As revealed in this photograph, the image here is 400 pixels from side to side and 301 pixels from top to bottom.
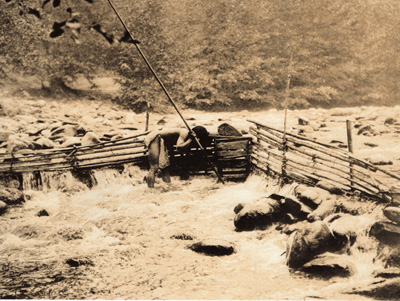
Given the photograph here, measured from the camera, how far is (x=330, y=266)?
8.72ft

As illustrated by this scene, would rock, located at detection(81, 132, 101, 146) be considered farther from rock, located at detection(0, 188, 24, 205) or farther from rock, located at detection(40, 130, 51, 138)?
rock, located at detection(0, 188, 24, 205)

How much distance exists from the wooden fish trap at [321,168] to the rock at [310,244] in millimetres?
589

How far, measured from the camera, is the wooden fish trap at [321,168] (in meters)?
3.19

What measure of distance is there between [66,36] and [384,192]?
7.63 metres

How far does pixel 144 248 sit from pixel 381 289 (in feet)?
6.21

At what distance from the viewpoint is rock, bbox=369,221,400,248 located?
269cm

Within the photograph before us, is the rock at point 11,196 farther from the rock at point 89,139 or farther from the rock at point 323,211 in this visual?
the rock at point 323,211

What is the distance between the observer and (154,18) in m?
8.45

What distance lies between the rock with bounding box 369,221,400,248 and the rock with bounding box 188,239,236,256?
3.59 ft

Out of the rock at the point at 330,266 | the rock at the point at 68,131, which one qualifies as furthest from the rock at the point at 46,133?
the rock at the point at 330,266

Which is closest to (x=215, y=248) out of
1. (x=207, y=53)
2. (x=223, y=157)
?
(x=223, y=157)

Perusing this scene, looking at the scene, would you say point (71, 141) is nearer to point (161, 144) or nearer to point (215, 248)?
point (161, 144)

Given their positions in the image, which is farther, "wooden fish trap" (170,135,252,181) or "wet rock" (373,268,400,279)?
"wooden fish trap" (170,135,252,181)

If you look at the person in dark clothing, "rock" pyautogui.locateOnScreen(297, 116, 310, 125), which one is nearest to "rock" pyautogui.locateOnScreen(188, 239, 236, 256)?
the person in dark clothing
